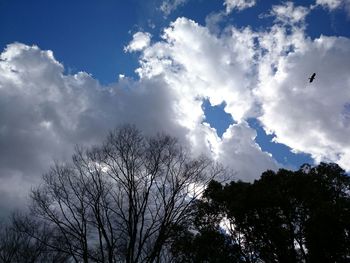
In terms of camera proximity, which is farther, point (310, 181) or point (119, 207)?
point (310, 181)

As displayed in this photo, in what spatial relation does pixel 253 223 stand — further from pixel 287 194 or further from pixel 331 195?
pixel 331 195

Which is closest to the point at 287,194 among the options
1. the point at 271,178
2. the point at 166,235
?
the point at 271,178

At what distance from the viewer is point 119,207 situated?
45.8 feet

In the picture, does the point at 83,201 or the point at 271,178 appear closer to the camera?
the point at 83,201

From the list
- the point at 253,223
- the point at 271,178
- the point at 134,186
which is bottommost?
the point at 134,186

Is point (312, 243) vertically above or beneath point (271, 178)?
beneath

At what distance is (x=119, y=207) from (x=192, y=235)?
7.50 meters

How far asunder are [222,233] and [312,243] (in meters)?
5.35

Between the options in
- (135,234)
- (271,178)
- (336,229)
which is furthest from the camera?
(271,178)

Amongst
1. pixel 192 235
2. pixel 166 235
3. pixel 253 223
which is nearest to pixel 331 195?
pixel 253 223

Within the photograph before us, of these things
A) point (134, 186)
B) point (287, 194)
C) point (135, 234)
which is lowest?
point (135, 234)

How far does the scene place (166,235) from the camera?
13562mm

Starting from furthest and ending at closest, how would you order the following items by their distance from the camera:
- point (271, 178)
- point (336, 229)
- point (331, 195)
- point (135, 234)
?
point (271, 178) → point (331, 195) → point (336, 229) → point (135, 234)

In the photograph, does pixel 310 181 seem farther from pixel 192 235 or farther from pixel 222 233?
pixel 192 235
